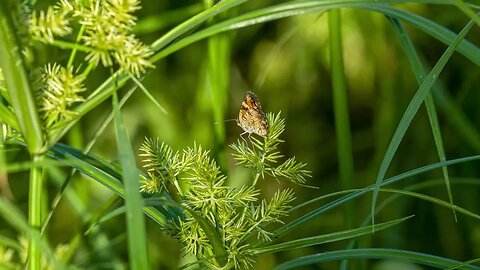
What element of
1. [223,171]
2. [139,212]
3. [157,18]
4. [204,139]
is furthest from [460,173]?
[139,212]

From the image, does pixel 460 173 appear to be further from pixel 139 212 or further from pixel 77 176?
pixel 139 212

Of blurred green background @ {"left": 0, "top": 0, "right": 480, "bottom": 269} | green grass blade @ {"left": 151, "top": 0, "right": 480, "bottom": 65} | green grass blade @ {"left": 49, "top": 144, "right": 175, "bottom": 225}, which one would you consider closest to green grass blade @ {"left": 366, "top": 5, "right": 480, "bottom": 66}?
green grass blade @ {"left": 151, "top": 0, "right": 480, "bottom": 65}

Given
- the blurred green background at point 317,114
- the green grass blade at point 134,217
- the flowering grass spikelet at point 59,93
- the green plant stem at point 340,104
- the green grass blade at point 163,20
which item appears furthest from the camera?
the blurred green background at point 317,114

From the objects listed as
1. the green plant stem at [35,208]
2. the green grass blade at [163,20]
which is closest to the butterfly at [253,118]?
the green plant stem at [35,208]

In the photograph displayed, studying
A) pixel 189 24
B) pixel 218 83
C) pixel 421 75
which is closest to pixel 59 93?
pixel 189 24

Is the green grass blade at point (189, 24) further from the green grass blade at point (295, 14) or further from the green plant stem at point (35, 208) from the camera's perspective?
the green plant stem at point (35, 208)

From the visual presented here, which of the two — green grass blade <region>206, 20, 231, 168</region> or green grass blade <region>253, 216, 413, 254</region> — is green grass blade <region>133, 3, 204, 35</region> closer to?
green grass blade <region>206, 20, 231, 168</region>
